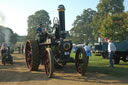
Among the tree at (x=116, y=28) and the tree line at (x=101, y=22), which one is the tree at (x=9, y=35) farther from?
the tree at (x=116, y=28)

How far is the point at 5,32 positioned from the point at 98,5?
3100cm

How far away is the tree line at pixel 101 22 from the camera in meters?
28.7

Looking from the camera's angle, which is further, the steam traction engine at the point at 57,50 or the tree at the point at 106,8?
the tree at the point at 106,8

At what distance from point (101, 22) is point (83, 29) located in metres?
24.1

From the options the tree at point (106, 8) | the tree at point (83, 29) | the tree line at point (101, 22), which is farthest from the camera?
the tree at point (83, 29)

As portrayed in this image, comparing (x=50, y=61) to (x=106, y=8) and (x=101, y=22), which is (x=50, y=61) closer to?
(x=101, y=22)

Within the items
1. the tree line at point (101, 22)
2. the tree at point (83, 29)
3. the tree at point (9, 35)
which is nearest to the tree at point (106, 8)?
the tree line at point (101, 22)

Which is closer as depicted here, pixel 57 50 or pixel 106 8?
pixel 57 50

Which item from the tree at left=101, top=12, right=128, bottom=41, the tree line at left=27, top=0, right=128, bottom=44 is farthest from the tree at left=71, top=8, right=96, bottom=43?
the tree at left=101, top=12, right=128, bottom=41

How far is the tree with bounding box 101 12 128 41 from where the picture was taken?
28366mm

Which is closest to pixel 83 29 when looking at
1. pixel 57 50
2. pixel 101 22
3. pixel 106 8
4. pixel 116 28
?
pixel 106 8

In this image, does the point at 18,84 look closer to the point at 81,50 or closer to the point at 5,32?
the point at 81,50

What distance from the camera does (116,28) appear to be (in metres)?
28.9

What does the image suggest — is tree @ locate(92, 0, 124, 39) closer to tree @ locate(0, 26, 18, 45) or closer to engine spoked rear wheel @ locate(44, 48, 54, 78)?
tree @ locate(0, 26, 18, 45)
